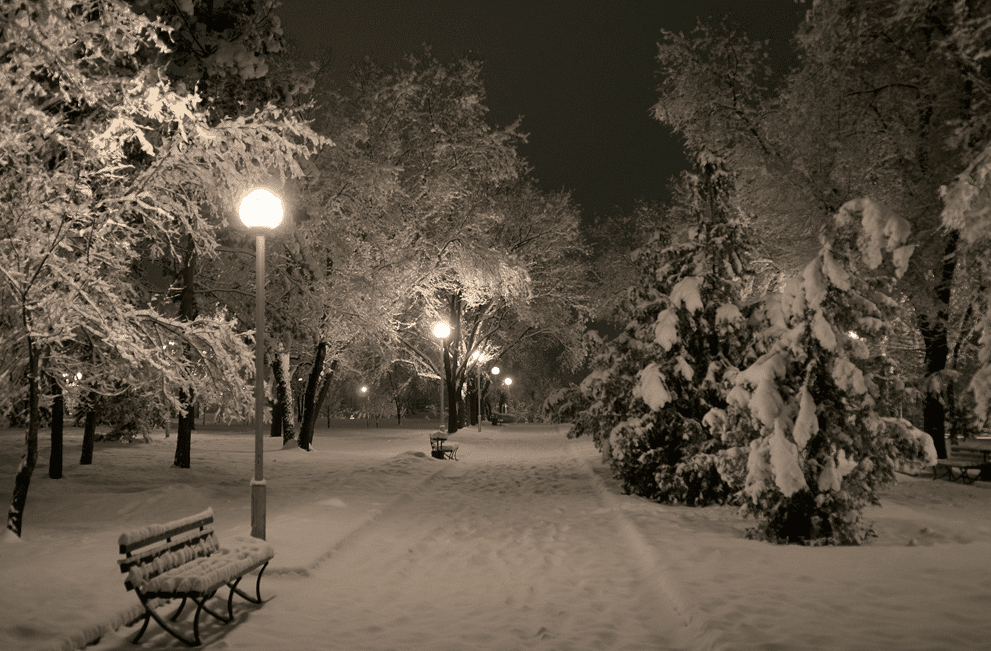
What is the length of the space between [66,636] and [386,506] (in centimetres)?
786

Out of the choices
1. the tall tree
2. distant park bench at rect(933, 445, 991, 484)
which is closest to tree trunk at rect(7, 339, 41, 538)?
the tall tree

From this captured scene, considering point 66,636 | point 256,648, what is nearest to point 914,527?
point 256,648

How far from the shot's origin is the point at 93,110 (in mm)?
10883

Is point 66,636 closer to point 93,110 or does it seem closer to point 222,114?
point 93,110

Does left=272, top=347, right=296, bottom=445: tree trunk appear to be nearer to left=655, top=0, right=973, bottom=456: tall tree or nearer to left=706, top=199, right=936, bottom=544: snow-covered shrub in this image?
left=655, top=0, right=973, bottom=456: tall tree

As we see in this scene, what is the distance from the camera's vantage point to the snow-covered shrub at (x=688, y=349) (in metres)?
13.8

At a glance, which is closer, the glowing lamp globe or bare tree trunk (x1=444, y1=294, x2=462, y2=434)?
the glowing lamp globe

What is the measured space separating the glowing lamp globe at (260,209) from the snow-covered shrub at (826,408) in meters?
6.37

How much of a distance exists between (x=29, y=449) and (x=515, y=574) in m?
6.52

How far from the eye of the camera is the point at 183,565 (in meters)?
6.70

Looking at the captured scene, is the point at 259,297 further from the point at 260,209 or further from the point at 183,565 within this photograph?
the point at 183,565

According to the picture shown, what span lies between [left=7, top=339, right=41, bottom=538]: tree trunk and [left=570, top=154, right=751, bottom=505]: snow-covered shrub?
9789 mm

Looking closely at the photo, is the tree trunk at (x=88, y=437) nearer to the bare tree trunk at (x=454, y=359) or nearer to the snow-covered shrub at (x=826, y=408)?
the snow-covered shrub at (x=826, y=408)

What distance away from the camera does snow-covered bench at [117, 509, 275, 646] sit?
19.8 ft
